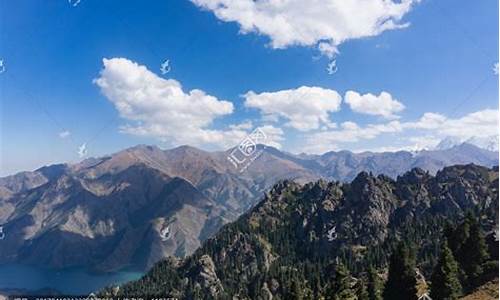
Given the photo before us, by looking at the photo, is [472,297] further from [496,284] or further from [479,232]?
[479,232]

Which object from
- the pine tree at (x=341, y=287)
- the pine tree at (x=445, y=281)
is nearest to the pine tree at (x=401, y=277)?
the pine tree at (x=445, y=281)

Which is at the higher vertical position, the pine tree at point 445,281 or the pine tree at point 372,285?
the pine tree at point 445,281

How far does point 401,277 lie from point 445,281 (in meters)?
5.58

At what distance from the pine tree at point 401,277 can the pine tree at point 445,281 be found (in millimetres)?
2807

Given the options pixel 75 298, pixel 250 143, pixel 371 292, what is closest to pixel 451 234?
pixel 371 292

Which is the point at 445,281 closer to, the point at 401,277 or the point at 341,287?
the point at 401,277

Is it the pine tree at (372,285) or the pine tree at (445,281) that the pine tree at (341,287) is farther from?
the pine tree at (372,285)

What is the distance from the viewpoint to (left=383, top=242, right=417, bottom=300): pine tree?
6400 cm

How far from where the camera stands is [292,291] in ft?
257

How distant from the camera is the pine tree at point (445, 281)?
62.5 meters

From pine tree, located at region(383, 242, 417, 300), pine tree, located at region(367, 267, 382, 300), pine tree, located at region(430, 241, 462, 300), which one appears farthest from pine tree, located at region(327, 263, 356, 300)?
pine tree, located at region(367, 267, 382, 300)

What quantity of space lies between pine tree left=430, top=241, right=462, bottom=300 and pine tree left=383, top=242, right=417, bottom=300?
9.21 ft

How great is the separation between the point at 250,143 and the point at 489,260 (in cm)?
5244

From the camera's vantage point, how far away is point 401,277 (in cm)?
6469
